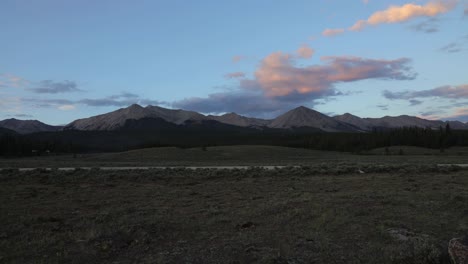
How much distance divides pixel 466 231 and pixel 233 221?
582 cm

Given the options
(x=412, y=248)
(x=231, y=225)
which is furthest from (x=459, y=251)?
(x=231, y=225)

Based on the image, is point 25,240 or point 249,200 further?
point 249,200

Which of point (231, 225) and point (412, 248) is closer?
point (412, 248)

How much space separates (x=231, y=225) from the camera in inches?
436

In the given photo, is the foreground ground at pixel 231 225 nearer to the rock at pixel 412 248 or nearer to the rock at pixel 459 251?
the rock at pixel 412 248

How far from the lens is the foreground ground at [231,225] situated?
8.13 metres

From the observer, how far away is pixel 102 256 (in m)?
8.18

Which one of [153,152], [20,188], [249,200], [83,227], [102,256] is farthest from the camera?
[153,152]

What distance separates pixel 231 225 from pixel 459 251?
5.98 m

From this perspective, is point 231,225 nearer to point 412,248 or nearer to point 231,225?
point 231,225

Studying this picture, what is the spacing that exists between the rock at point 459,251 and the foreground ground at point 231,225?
0.41 metres

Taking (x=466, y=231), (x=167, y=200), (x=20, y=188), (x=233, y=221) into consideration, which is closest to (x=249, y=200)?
(x=167, y=200)

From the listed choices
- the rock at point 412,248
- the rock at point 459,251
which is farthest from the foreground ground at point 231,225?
the rock at point 459,251

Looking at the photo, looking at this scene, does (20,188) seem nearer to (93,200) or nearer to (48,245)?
(93,200)
